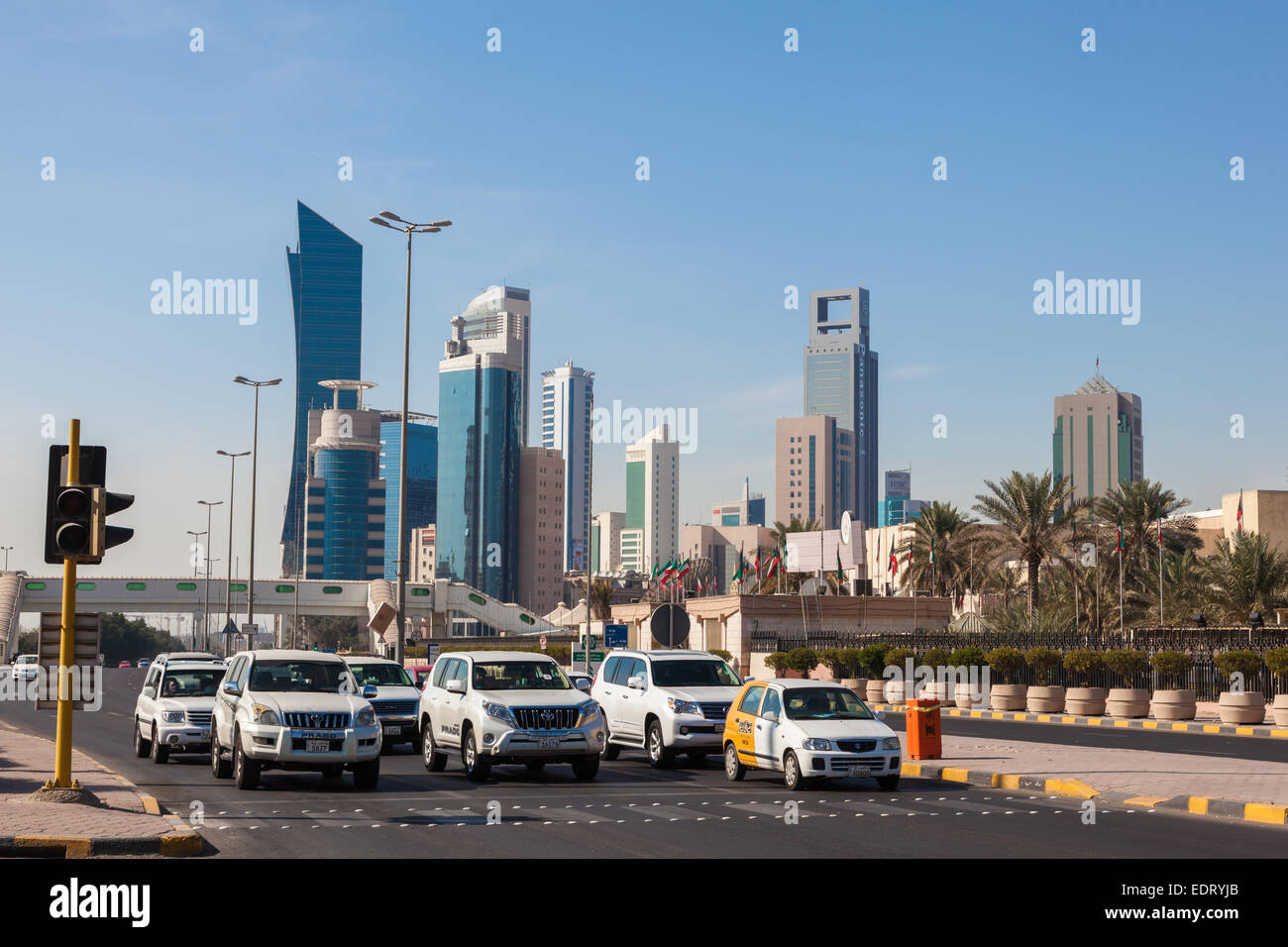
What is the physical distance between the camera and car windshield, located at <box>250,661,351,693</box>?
19734mm

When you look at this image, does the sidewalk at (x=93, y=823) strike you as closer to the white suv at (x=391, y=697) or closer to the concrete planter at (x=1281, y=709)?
the white suv at (x=391, y=697)

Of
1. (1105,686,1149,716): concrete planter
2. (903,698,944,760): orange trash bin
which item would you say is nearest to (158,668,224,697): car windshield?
(903,698,944,760): orange trash bin

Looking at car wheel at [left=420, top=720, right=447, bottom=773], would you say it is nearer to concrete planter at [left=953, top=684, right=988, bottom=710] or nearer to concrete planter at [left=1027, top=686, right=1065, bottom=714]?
concrete planter at [left=1027, top=686, right=1065, bottom=714]

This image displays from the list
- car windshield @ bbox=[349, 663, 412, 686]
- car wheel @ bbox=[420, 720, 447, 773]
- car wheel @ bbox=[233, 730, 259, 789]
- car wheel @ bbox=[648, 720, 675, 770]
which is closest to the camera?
car wheel @ bbox=[233, 730, 259, 789]

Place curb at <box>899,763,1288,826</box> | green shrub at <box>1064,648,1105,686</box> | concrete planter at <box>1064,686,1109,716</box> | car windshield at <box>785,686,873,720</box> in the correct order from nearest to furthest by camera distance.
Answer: curb at <box>899,763,1288,826</box>
car windshield at <box>785,686,873,720</box>
concrete planter at <box>1064,686,1109,716</box>
green shrub at <box>1064,648,1105,686</box>

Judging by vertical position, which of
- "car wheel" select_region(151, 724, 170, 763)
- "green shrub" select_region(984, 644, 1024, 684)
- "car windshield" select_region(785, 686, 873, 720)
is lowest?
"car wheel" select_region(151, 724, 170, 763)

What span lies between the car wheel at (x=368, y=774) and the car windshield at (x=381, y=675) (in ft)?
26.3

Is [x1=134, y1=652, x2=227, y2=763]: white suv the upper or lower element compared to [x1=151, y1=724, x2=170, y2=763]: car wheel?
upper

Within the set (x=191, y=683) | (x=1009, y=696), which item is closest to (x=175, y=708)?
(x=191, y=683)

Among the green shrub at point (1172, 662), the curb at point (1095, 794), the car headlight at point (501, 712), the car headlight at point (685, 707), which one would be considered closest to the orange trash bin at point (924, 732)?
the curb at point (1095, 794)

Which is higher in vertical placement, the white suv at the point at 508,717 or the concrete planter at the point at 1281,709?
the white suv at the point at 508,717

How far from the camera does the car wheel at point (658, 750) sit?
22.7 m

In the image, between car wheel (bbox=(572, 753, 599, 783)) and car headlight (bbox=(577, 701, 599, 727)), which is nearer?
car headlight (bbox=(577, 701, 599, 727))
